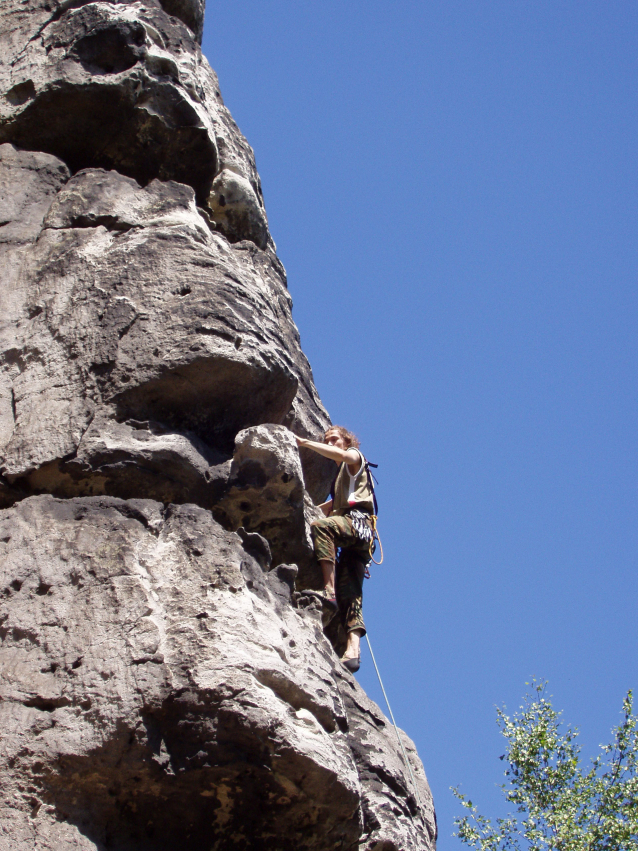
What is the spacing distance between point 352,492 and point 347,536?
0.42 metres

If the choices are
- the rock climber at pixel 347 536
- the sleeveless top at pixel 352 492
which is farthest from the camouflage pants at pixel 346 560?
the sleeveless top at pixel 352 492

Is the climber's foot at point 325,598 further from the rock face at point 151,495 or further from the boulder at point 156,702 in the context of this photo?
the boulder at point 156,702

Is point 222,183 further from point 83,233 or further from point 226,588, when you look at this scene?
point 226,588

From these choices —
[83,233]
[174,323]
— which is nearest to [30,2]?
[83,233]

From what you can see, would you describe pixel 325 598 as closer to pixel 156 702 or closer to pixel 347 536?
pixel 347 536

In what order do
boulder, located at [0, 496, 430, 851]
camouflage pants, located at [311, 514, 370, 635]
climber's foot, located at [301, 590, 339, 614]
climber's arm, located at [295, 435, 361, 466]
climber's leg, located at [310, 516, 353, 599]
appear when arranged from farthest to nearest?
climber's arm, located at [295, 435, 361, 466]
camouflage pants, located at [311, 514, 370, 635]
climber's leg, located at [310, 516, 353, 599]
climber's foot, located at [301, 590, 339, 614]
boulder, located at [0, 496, 430, 851]

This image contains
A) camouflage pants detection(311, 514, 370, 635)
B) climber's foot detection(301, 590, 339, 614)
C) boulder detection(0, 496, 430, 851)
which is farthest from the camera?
camouflage pants detection(311, 514, 370, 635)

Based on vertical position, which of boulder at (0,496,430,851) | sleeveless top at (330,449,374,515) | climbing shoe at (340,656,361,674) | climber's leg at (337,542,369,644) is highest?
sleeveless top at (330,449,374,515)

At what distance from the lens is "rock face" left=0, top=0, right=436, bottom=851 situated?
393 cm

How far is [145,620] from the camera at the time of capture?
418cm

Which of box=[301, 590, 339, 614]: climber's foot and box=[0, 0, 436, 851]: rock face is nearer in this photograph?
box=[0, 0, 436, 851]: rock face

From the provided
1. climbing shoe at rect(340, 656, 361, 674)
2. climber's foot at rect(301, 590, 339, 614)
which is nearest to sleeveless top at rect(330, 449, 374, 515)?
climber's foot at rect(301, 590, 339, 614)

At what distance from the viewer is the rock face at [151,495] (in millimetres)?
3928

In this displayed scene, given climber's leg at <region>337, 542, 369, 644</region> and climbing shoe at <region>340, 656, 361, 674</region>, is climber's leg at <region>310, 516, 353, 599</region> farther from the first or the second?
climbing shoe at <region>340, 656, 361, 674</region>
